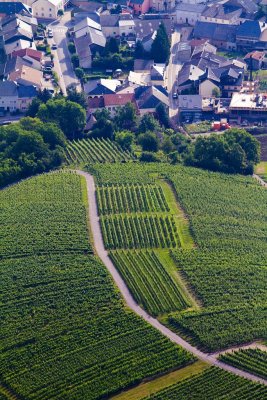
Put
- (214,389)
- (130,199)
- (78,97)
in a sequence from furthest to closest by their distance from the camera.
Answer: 1. (78,97)
2. (130,199)
3. (214,389)

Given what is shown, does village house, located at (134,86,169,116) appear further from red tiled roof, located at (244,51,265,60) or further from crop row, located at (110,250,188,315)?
crop row, located at (110,250,188,315)

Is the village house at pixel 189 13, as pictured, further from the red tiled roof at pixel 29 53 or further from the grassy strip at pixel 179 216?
the grassy strip at pixel 179 216

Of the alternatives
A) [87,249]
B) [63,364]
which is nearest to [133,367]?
[63,364]

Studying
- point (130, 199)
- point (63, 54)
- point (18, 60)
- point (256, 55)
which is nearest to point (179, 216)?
point (130, 199)

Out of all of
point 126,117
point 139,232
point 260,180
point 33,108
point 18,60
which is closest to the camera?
point 139,232

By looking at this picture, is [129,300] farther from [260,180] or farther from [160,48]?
[160,48]

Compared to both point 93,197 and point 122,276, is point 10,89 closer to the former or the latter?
point 93,197
